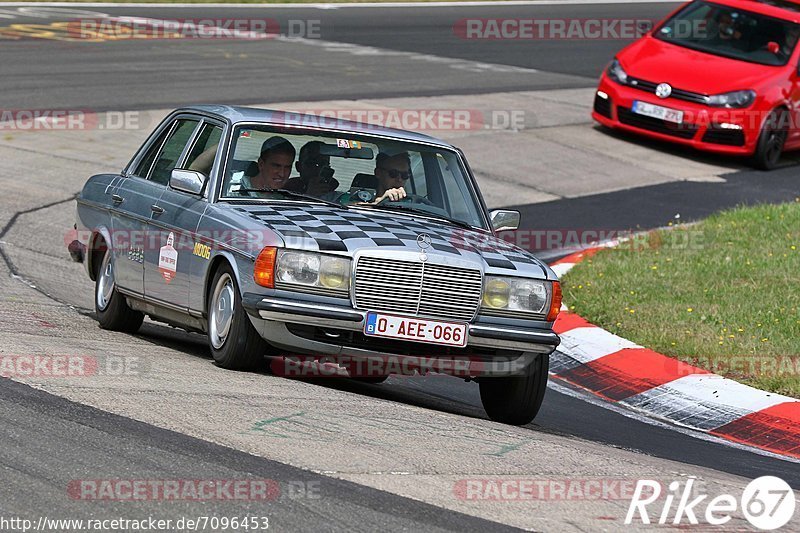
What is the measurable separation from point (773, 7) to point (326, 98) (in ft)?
20.0

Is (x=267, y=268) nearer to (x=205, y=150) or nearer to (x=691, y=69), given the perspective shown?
(x=205, y=150)

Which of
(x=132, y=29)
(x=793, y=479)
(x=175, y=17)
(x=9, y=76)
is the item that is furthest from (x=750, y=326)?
(x=175, y=17)

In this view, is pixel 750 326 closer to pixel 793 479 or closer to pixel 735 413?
pixel 735 413

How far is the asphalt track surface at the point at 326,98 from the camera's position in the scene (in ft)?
17.4

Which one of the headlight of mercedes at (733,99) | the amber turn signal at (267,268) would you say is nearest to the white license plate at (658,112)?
the headlight of mercedes at (733,99)

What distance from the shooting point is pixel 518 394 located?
7605 millimetres

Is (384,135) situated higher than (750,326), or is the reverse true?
(384,135)

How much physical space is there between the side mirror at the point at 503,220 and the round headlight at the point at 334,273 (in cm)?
156

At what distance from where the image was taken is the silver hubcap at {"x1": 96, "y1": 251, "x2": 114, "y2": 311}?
906cm

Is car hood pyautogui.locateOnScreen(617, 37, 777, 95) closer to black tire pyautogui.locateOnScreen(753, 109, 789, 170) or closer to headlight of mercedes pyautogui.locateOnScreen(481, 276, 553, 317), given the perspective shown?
black tire pyautogui.locateOnScreen(753, 109, 789, 170)

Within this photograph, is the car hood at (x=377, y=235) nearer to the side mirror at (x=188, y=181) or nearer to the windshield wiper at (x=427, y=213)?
the windshield wiper at (x=427, y=213)

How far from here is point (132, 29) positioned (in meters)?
25.4

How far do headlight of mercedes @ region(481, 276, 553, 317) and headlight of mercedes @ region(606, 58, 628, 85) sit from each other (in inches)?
434

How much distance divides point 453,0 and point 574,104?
14.6m
